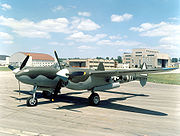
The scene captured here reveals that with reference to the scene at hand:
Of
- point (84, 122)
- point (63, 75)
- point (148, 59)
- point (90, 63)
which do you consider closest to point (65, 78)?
point (63, 75)

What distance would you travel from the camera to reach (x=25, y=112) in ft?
37.9

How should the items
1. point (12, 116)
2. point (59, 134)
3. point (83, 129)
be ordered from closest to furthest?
point (59, 134)
point (83, 129)
point (12, 116)

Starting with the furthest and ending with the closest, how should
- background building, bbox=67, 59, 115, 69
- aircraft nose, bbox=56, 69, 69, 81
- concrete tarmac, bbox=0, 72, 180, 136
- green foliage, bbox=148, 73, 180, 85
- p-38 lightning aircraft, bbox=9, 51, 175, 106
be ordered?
background building, bbox=67, 59, 115, 69
green foliage, bbox=148, 73, 180, 85
p-38 lightning aircraft, bbox=9, 51, 175, 106
aircraft nose, bbox=56, 69, 69, 81
concrete tarmac, bbox=0, 72, 180, 136

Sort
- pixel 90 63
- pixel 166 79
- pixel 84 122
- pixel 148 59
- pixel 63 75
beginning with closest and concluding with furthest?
1. pixel 84 122
2. pixel 63 75
3. pixel 166 79
4. pixel 90 63
5. pixel 148 59

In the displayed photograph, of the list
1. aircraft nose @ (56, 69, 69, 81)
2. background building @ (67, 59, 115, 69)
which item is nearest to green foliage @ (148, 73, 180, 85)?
aircraft nose @ (56, 69, 69, 81)

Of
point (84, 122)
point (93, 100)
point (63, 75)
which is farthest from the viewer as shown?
point (93, 100)

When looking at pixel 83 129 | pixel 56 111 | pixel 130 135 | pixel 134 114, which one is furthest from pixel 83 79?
pixel 130 135

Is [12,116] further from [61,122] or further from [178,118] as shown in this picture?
[178,118]

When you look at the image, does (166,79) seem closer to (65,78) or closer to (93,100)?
(93,100)

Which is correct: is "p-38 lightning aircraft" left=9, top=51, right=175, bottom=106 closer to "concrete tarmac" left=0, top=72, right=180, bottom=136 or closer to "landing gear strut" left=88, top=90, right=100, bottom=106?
"landing gear strut" left=88, top=90, right=100, bottom=106

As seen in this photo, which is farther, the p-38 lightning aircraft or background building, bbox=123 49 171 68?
background building, bbox=123 49 171 68

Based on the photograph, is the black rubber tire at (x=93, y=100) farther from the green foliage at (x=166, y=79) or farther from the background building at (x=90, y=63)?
the background building at (x=90, y=63)

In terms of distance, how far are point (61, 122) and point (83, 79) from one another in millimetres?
5052

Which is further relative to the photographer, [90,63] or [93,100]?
[90,63]
